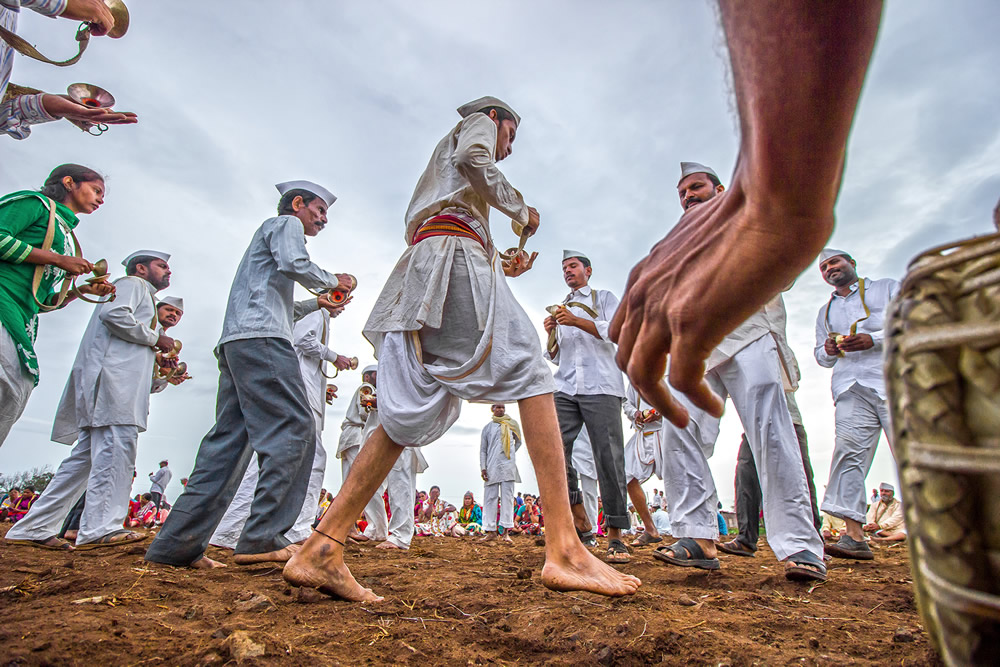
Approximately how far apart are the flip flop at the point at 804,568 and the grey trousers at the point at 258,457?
8.09 ft

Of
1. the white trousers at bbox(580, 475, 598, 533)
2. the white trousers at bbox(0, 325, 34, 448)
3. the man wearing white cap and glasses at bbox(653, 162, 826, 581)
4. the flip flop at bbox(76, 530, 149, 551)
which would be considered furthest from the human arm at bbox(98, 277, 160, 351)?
the white trousers at bbox(580, 475, 598, 533)

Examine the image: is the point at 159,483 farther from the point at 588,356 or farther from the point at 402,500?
the point at 588,356

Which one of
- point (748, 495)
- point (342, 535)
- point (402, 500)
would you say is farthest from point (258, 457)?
point (748, 495)

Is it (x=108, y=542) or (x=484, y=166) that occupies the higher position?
(x=484, y=166)

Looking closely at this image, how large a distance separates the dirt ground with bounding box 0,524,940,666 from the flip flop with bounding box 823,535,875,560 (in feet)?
4.90

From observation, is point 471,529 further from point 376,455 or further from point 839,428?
point 376,455

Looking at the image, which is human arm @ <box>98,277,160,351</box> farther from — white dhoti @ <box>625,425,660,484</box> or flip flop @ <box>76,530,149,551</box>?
white dhoti @ <box>625,425,660,484</box>

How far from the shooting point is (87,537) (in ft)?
12.6

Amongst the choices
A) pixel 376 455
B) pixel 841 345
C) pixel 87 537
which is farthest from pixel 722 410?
pixel 87 537

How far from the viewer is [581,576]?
6.56 ft

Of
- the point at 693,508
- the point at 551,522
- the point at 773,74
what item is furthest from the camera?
the point at 693,508

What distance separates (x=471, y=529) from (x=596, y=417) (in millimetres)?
8506

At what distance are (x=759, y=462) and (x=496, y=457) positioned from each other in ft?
23.6

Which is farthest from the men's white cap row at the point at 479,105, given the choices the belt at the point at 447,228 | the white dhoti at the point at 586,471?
the white dhoti at the point at 586,471
